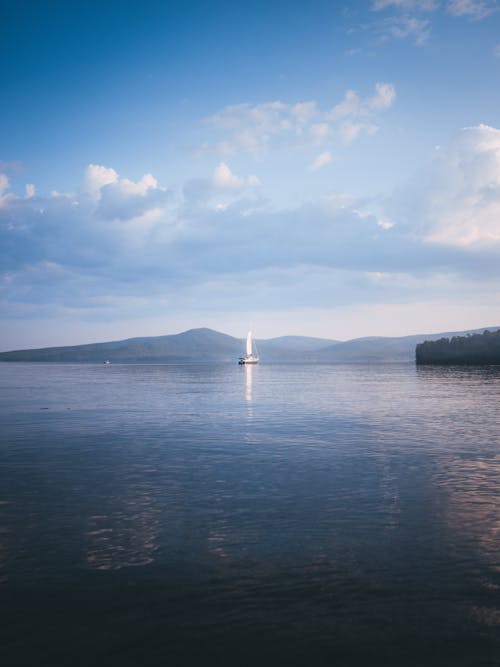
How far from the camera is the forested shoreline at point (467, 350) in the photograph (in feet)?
579

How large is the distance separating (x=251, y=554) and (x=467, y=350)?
19800cm

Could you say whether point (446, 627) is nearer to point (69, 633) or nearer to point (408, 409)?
point (69, 633)

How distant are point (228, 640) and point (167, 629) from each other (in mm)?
1087

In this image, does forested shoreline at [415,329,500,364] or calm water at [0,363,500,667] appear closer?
calm water at [0,363,500,667]

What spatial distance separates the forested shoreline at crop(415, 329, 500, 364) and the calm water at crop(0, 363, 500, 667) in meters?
174

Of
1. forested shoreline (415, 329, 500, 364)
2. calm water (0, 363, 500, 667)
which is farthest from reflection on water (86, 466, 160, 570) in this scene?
forested shoreline (415, 329, 500, 364)

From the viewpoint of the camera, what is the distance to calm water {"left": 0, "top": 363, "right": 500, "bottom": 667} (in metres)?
7.10

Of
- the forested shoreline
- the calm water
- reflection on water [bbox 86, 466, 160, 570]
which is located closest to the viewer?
the calm water

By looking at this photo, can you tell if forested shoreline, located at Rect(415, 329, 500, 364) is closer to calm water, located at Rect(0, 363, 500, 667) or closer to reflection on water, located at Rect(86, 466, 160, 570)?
calm water, located at Rect(0, 363, 500, 667)

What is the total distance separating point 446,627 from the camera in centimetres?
741

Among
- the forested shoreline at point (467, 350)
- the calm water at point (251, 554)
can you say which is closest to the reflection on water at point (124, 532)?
the calm water at point (251, 554)

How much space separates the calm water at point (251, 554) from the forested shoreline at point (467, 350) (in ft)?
570

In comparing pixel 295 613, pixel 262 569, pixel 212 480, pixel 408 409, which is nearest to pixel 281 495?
pixel 212 480

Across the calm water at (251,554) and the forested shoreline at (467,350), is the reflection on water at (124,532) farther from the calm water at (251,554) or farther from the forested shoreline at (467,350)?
the forested shoreline at (467,350)
